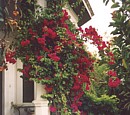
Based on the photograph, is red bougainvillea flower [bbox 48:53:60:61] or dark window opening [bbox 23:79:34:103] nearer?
red bougainvillea flower [bbox 48:53:60:61]

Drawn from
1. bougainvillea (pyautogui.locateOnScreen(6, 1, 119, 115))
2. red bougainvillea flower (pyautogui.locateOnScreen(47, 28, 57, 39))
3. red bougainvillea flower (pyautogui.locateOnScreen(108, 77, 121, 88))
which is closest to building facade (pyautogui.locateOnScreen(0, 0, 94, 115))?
bougainvillea (pyautogui.locateOnScreen(6, 1, 119, 115))

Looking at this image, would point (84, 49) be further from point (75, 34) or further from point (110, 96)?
point (110, 96)

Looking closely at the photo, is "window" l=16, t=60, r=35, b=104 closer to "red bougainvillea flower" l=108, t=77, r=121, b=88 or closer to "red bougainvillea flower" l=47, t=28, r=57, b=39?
"red bougainvillea flower" l=108, t=77, r=121, b=88

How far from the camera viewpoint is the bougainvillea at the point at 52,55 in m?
6.28

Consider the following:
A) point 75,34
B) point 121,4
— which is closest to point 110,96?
point 75,34

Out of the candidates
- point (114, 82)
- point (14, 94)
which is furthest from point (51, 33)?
point (14, 94)

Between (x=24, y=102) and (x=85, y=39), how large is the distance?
2.85 m

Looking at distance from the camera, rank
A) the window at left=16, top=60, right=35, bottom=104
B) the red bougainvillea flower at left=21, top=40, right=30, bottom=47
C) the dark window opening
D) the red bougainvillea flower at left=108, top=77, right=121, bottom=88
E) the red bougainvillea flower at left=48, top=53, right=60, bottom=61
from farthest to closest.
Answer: the dark window opening
the window at left=16, top=60, right=35, bottom=104
the red bougainvillea flower at left=108, top=77, right=121, bottom=88
the red bougainvillea flower at left=21, top=40, right=30, bottom=47
the red bougainvillea flower at left=48, top=53, right=60, bottom=61

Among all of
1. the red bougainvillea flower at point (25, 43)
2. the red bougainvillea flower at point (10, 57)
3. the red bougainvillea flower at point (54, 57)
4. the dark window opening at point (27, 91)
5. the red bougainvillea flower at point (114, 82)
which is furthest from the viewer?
the dark window opening at point (27, 91)

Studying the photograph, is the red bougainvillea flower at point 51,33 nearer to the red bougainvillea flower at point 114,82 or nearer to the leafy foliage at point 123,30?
the leafy foliage at point 123,30

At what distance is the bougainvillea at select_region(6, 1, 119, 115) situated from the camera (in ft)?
20.6

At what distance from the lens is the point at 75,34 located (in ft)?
23.4

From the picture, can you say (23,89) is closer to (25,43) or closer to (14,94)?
(14,94)

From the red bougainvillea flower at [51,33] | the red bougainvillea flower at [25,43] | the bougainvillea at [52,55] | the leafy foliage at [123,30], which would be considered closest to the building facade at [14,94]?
the bougainvillea at [52,55]
